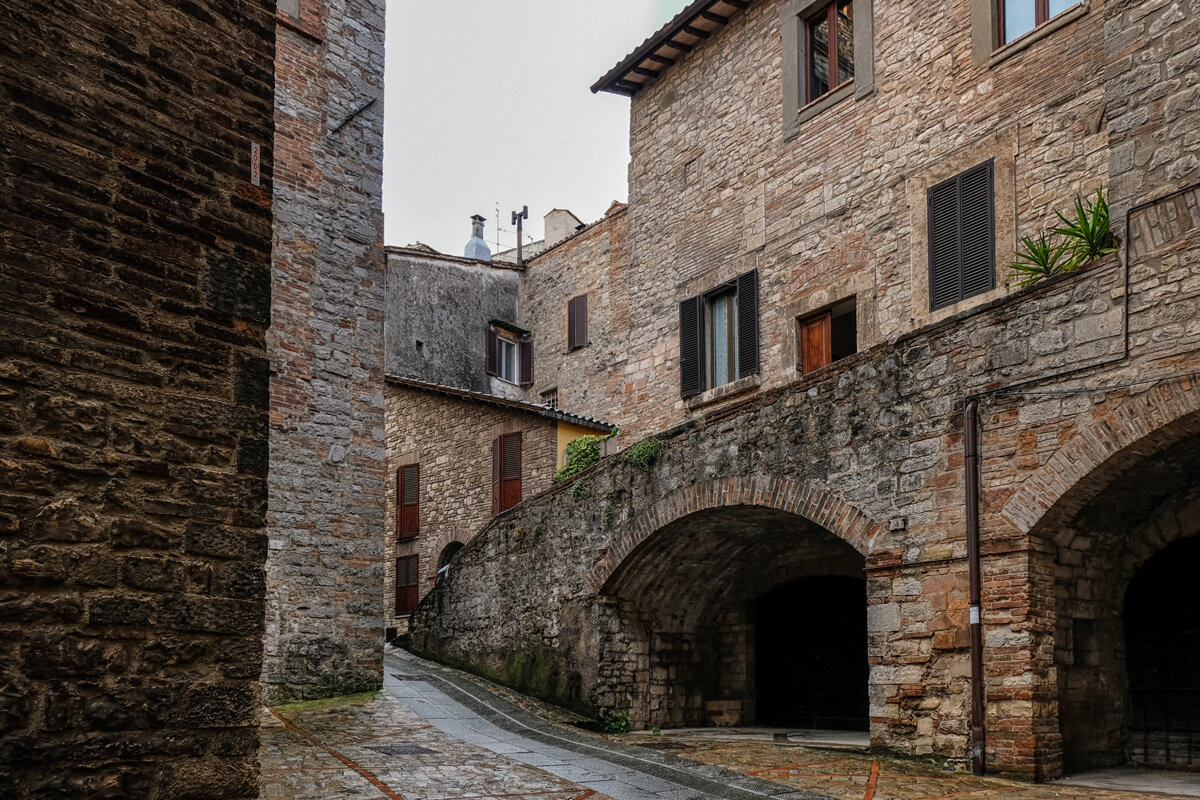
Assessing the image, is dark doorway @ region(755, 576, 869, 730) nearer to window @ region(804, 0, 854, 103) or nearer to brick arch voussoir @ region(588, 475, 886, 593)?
brick arch voussoir @ region(588, 475, 886, 593)

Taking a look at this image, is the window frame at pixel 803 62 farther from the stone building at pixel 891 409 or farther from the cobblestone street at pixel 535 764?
the cobblestone street at pixel 535 764

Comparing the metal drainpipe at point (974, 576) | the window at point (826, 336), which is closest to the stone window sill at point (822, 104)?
the window at point (826, 336)

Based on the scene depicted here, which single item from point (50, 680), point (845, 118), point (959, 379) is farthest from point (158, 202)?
point (845, 118)

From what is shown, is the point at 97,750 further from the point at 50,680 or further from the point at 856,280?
the point at 856,280

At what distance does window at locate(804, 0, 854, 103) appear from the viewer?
13.8 meters

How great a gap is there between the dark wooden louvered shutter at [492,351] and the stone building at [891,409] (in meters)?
4.55

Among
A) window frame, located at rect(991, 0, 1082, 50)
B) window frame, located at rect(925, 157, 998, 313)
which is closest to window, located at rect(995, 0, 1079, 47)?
window frame, located at rect(991, 0, 1082, 50)

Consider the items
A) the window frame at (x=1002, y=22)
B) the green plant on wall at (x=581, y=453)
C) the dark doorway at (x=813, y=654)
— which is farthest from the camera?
the green plant on wall at (x=581, y=453)

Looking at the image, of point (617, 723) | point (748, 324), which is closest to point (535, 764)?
point (617, 723)

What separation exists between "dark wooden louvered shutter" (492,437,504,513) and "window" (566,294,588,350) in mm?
2710

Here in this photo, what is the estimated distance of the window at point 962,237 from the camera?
37.6ft

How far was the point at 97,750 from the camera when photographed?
4.11m

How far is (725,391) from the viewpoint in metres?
14.3

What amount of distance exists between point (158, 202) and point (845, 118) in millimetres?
10317
